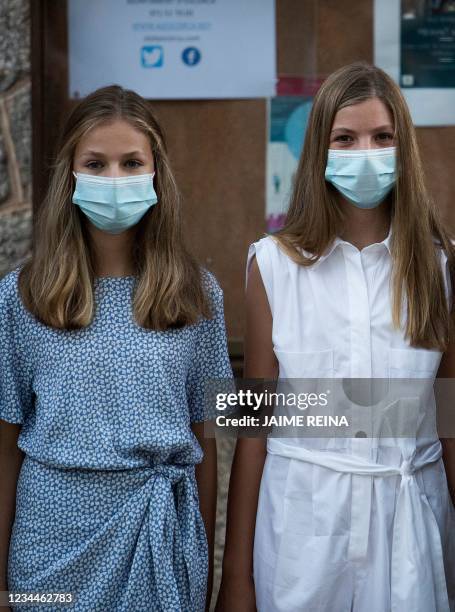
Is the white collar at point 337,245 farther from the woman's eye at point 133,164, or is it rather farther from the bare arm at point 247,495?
the woman's eye at point 133,164

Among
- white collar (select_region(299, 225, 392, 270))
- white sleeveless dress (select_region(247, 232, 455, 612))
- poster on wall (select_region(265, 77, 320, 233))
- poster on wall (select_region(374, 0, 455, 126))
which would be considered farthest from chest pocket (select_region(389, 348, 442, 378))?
poster on wall (select_region(374, 0, 455, 126))

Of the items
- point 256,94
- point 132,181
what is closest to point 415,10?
point 256,94

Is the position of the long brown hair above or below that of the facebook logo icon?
below

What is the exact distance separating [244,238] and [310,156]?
72.0 inches

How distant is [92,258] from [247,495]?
785 mm

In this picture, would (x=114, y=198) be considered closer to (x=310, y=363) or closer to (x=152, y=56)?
(x=310, y=363)

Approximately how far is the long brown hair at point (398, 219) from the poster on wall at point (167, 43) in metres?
1.71

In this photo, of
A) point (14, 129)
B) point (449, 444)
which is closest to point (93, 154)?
point (449, 444)

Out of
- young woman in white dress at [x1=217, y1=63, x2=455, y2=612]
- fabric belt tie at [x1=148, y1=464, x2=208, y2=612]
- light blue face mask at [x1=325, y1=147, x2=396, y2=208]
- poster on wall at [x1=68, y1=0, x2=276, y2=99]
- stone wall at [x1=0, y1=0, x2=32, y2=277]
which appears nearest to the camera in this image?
fabric belt tie at [x1=148, y1=464, x2=208, y2=612]

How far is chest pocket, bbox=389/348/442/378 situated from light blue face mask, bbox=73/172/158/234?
785 millimetres

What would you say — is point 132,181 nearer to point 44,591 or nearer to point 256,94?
point 44,591

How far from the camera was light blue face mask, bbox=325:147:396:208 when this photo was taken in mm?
2744

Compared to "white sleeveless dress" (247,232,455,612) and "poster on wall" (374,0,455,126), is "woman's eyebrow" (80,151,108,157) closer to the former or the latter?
"white sleeveless dress" (247,232,455,612)

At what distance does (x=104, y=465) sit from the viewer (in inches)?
100
